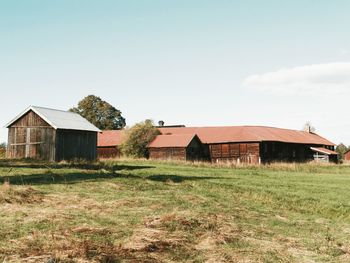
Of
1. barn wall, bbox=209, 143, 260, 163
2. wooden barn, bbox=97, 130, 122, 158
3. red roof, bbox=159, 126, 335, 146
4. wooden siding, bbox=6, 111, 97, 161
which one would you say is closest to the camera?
wooden siding, bbox=6, 111, 97, 161

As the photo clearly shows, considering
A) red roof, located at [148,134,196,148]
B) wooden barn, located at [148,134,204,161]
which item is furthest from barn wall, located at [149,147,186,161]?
red roof, located at [148,134,196,148]

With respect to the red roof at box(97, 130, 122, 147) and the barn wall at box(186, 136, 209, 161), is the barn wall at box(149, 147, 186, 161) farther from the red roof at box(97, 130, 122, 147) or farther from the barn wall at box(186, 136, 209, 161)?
the red roof at box(97, 130, 122, 147)

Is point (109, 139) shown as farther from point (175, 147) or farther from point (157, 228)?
point (157, 228)

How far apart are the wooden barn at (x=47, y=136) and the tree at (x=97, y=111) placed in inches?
1759

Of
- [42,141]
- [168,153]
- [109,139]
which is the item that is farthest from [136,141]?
[42,141]

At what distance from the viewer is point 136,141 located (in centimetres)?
5650

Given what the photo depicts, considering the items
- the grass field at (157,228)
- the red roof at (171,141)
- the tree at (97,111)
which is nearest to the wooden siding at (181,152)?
the red roof at (171,141)

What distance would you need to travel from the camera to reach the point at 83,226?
29.2ft

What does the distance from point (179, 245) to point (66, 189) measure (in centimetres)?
802

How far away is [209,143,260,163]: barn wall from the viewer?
54750 mm

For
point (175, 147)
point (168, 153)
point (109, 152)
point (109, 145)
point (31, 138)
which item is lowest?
point (168, 153)

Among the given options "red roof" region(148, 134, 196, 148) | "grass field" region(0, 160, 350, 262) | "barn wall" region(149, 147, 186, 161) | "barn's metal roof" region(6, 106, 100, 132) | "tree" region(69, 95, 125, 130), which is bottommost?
"grass field" region(0, 160, 350, 262)

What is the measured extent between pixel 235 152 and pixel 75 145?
25877 millimetres

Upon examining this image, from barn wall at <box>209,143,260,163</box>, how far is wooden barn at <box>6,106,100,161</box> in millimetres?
23051
